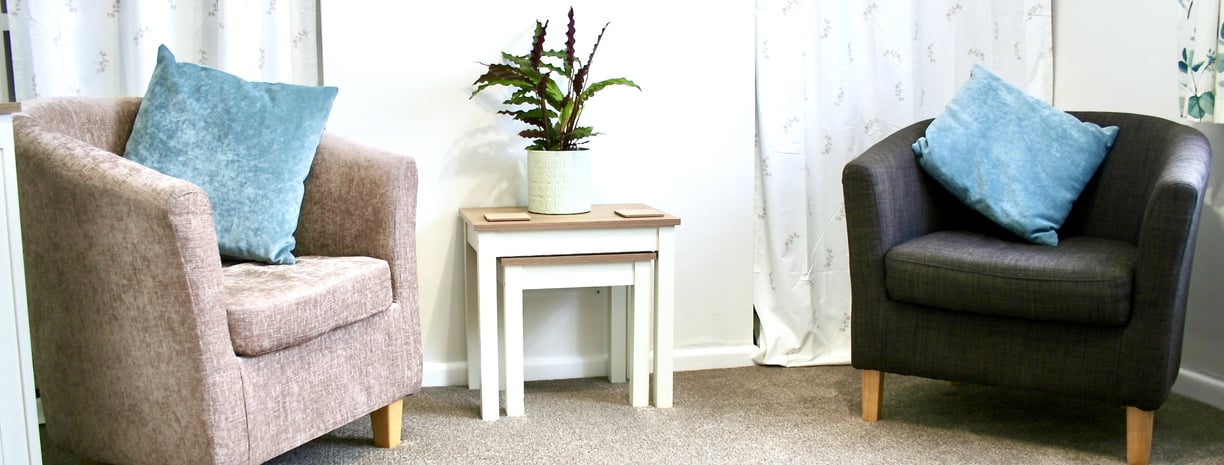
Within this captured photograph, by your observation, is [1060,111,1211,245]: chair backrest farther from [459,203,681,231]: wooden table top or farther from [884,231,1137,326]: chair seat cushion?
[459,203,681,231]: wooden table top

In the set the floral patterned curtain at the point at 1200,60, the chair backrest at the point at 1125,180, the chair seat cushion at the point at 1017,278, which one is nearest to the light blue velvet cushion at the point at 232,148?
the chair seat cushion at the point at 1017,278

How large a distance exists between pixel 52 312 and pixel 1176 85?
2.55 meters

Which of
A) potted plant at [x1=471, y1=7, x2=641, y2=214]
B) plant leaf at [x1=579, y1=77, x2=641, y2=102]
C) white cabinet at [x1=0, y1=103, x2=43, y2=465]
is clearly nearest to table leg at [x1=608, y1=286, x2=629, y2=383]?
potted plant at [x1=471, y1=7, x2=641, y2=214]

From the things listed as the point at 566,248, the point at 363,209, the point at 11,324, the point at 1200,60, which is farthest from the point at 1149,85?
the point at 11,324

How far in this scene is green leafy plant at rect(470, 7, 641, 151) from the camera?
7.85 ft

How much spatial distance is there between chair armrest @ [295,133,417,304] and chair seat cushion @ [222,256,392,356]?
53 millimetres

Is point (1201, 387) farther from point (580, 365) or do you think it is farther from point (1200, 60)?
point (580, 365)

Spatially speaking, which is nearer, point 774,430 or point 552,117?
point 774,430

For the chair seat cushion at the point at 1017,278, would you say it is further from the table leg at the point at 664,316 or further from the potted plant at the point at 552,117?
the potted plant at the point at 552,117

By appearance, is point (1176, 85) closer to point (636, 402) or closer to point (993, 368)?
point (993, 368)

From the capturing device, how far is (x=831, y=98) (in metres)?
2.88

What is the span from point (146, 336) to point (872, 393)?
1.51 meters

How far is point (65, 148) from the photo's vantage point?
1742mm

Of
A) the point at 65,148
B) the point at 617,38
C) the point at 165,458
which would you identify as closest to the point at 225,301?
the point at 165,458
